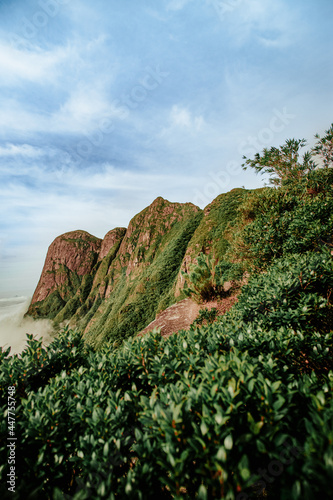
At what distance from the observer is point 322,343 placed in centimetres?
313

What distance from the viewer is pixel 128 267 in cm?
8556

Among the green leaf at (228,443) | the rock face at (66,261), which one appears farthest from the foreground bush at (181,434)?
the rock face at (66,261)

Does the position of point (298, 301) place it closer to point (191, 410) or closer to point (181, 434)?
point (191, 410)

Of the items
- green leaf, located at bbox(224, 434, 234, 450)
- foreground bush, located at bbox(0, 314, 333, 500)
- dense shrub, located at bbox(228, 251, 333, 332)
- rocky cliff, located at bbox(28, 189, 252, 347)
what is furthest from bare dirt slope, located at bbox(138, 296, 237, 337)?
rocky cliff, located at bbox(28, 189, 252, 347)

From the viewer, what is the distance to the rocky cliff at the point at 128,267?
33.7m

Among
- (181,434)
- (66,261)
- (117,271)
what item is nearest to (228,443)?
(181,434)

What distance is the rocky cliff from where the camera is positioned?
1328 inches

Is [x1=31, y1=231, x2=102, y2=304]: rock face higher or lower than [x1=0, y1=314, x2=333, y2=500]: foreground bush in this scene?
higher

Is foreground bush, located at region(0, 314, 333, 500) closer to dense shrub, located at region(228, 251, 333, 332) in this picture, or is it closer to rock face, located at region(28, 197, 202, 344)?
dense shrub, located at region(228, 251, 333, 332)

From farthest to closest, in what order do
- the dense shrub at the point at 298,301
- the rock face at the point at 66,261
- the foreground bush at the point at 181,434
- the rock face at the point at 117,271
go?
the rock face at the point at 66,261, the rock face at the point at 117,271, the dense shrub at the point at 298,301, the foreground bush at the point at 181,434

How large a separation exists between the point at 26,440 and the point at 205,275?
744 cm

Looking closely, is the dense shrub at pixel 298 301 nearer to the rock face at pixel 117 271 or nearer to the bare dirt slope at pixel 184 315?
the bare dirt slope at pixel 184 315

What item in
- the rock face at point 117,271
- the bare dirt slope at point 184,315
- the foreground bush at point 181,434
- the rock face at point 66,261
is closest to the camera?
the foreground bush at point 181,434

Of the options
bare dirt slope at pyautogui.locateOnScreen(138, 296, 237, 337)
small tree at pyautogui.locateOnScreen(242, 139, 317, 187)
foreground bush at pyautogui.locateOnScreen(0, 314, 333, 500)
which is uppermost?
small tree at pyautogui.locateOnScreen(242, 139, 317, 187)
